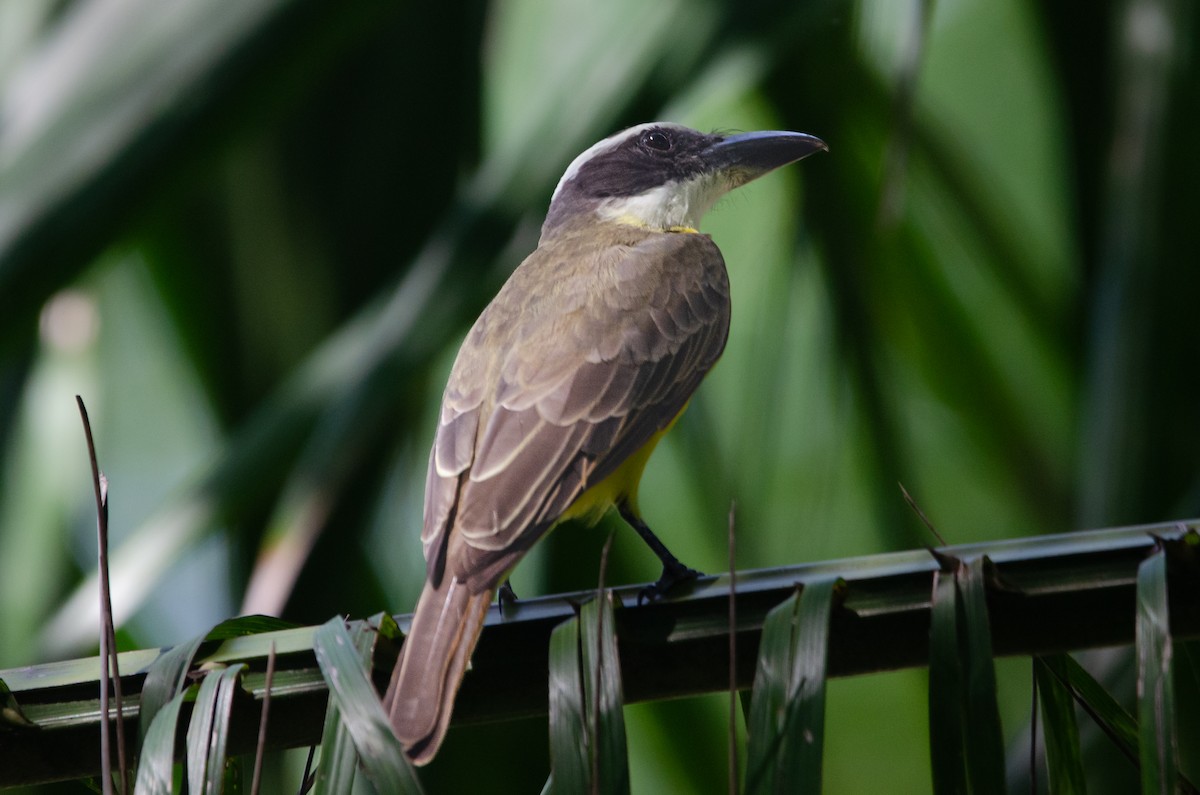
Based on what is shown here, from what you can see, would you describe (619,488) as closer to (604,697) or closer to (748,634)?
(748,634)

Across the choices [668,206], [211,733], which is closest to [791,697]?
[211,733]

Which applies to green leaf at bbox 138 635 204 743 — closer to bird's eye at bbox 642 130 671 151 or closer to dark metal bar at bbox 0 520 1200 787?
dark metal bar at bbox 0 520 1200 787

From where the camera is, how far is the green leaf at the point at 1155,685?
3.79 feet

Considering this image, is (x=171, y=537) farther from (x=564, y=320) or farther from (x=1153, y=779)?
(x=1153, y=779)

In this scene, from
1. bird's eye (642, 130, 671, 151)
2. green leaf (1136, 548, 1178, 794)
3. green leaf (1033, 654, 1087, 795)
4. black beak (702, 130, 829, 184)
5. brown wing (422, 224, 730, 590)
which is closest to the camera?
green leaf (1136, 548, 1178, 794)

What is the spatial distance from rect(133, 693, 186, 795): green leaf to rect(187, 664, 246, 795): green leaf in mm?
20

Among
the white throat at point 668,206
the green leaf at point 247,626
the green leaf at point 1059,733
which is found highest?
the white throat at point 668,206

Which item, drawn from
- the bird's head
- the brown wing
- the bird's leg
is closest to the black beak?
the bird's head

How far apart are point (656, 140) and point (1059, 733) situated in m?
2.28

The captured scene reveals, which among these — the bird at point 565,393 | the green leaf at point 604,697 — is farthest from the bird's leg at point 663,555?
the green leaf at point 604,697

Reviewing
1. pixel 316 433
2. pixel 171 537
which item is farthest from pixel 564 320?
pixel 171 537

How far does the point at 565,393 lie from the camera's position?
2316 mm

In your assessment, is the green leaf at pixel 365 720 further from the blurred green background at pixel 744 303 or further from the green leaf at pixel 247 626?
the blurred green background at pixel 744 303

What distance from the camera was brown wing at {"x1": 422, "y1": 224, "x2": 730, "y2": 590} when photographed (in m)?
2.05
